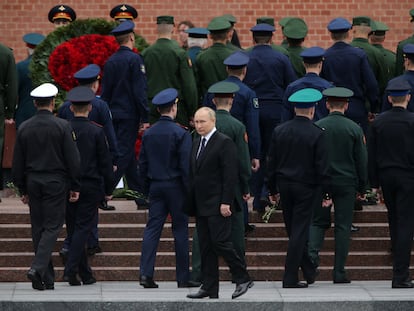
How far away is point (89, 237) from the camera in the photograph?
1673 centimetres

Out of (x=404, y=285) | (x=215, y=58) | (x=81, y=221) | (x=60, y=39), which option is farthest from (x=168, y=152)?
(x=60, y=39)

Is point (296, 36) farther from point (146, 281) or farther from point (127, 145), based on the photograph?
point (146, 281)

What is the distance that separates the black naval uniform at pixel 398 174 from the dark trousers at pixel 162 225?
210 cm

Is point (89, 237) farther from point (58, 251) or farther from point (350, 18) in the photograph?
point (350, 18)

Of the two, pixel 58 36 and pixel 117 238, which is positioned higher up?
pixel 58 36

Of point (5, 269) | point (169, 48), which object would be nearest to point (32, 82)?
point (169, 48)

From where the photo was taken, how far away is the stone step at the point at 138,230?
17156mm

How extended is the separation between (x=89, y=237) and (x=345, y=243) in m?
2.73

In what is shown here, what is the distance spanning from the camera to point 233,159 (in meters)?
14.8

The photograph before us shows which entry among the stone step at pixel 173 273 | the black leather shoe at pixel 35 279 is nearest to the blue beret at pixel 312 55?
the stone step at pixel 173 273

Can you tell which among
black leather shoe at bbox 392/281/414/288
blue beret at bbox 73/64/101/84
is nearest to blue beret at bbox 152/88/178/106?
blue beret at bbox 73/64/101/84

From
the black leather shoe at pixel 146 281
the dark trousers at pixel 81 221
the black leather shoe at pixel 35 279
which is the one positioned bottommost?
the black leather shoe at pixel 146 281

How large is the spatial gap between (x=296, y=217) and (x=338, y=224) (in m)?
0.75

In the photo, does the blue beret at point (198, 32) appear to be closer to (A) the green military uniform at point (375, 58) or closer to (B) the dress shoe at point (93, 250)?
(A) the green military uniform at point (375, 58)
